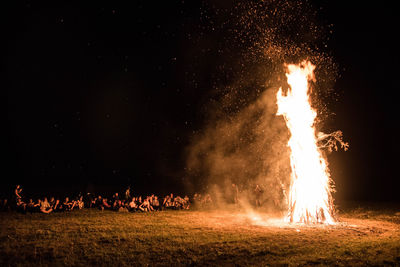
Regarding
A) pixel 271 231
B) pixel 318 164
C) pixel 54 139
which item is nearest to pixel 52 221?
pixel 271 231

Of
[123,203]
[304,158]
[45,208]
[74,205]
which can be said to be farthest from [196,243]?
[74,205]

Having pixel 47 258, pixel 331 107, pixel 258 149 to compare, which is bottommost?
pixel 47 258

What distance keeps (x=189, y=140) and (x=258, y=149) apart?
10.1 metres

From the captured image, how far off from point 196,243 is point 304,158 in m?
6.87

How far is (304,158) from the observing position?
1289 centimetres

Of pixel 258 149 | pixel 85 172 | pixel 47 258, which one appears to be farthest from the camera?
pixel 85 172

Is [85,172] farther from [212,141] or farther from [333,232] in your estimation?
[333,232]

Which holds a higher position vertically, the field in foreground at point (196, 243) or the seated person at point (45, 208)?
the seated person at point (45, 208)

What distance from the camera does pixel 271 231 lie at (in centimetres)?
1045

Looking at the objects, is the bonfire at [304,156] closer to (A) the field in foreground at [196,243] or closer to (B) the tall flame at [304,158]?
(B) the tall flame at [304,158]

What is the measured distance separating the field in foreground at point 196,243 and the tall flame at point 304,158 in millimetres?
1149

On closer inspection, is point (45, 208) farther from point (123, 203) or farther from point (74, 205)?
point (123, 203)

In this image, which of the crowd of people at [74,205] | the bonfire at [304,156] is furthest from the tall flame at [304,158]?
the crowd of people at [74,205]

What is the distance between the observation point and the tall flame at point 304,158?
12.4 meters
